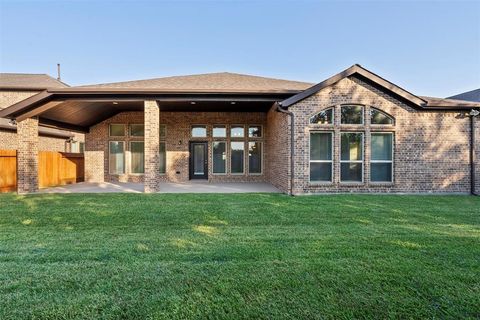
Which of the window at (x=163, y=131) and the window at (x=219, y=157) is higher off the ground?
the window at (x=163, y=131)

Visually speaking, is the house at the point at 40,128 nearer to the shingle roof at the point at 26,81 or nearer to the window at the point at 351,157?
the shingle roof at the point at 26,81

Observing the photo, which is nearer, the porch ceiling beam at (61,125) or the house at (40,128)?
the porch ceiling beam at (61,125)

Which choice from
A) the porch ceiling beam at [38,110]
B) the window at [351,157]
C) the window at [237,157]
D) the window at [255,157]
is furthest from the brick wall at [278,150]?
the porch ceiling beam at [38,110]

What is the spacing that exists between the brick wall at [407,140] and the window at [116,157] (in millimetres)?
9238

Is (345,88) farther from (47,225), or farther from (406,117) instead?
(47,225)

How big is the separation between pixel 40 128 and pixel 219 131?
33.8ft

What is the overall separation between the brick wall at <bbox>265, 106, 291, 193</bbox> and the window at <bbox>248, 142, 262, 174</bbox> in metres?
0.41

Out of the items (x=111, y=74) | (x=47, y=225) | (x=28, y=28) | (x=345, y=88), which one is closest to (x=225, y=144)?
(x=345, y=88)

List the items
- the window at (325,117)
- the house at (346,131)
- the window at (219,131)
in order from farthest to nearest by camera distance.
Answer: the window at (219,131) < the window at (325,117) < the house at (346,131)

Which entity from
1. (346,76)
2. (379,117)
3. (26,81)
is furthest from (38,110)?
(26,81)

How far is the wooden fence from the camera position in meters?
9.59

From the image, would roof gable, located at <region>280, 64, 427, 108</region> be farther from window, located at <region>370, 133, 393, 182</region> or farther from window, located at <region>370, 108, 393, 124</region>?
window, located at <region>370, 133, 393, 182</region>

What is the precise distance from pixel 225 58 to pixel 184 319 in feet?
65.3

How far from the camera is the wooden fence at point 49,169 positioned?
9.59m
